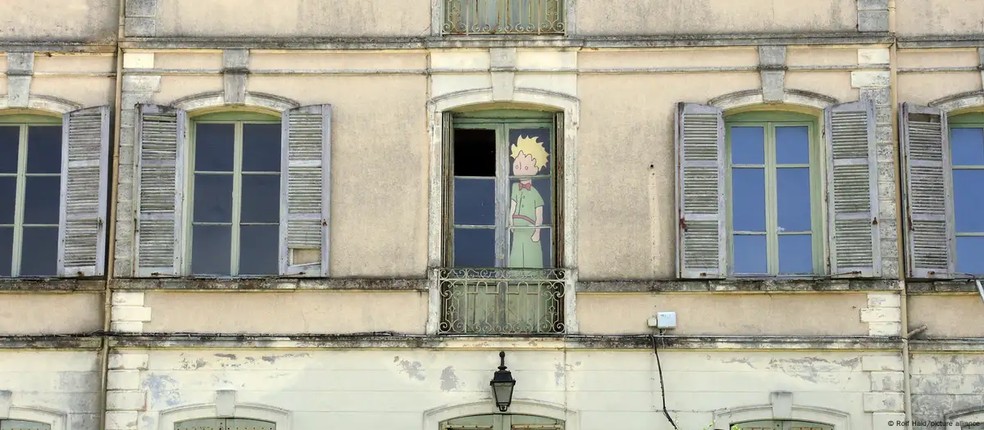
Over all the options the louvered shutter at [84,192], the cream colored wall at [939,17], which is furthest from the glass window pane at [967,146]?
the louvered shutter at [84,192]

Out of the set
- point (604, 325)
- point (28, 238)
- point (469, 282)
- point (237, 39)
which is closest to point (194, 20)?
point (237, 39)

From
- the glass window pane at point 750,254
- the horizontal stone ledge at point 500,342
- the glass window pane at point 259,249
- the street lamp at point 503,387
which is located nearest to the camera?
the street lamp at point 503,387

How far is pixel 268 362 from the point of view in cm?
1252

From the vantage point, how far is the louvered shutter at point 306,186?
12.6 metres

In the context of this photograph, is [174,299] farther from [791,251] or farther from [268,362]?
[791,251]

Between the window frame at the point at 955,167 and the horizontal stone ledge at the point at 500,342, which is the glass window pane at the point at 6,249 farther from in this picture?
the window frame at the point at 955,167

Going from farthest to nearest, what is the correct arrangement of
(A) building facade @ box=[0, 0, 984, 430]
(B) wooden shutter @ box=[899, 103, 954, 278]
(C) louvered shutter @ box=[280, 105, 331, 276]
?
(C) louvered shutter @ box=[280, 105, 331, 276], (B) wooden shutter @ box=[899, 103, 954, 278], (A) building facade @ box=[0, 0, 984, 430]

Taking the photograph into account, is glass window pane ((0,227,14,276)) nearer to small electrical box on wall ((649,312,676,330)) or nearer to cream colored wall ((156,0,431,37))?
cream colored wall ((156,0,431,37))

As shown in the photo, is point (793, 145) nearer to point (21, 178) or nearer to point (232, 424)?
point (232, 424)

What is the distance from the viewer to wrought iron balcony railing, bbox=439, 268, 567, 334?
12.5 m

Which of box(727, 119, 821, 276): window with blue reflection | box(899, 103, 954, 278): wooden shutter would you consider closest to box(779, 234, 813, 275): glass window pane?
box(727, 119, 821, 276): window with blue reflection

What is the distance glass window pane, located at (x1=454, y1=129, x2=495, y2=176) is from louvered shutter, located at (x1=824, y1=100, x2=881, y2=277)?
116 inches

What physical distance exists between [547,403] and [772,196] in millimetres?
2702

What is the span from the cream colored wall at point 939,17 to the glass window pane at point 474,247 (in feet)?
13.5
